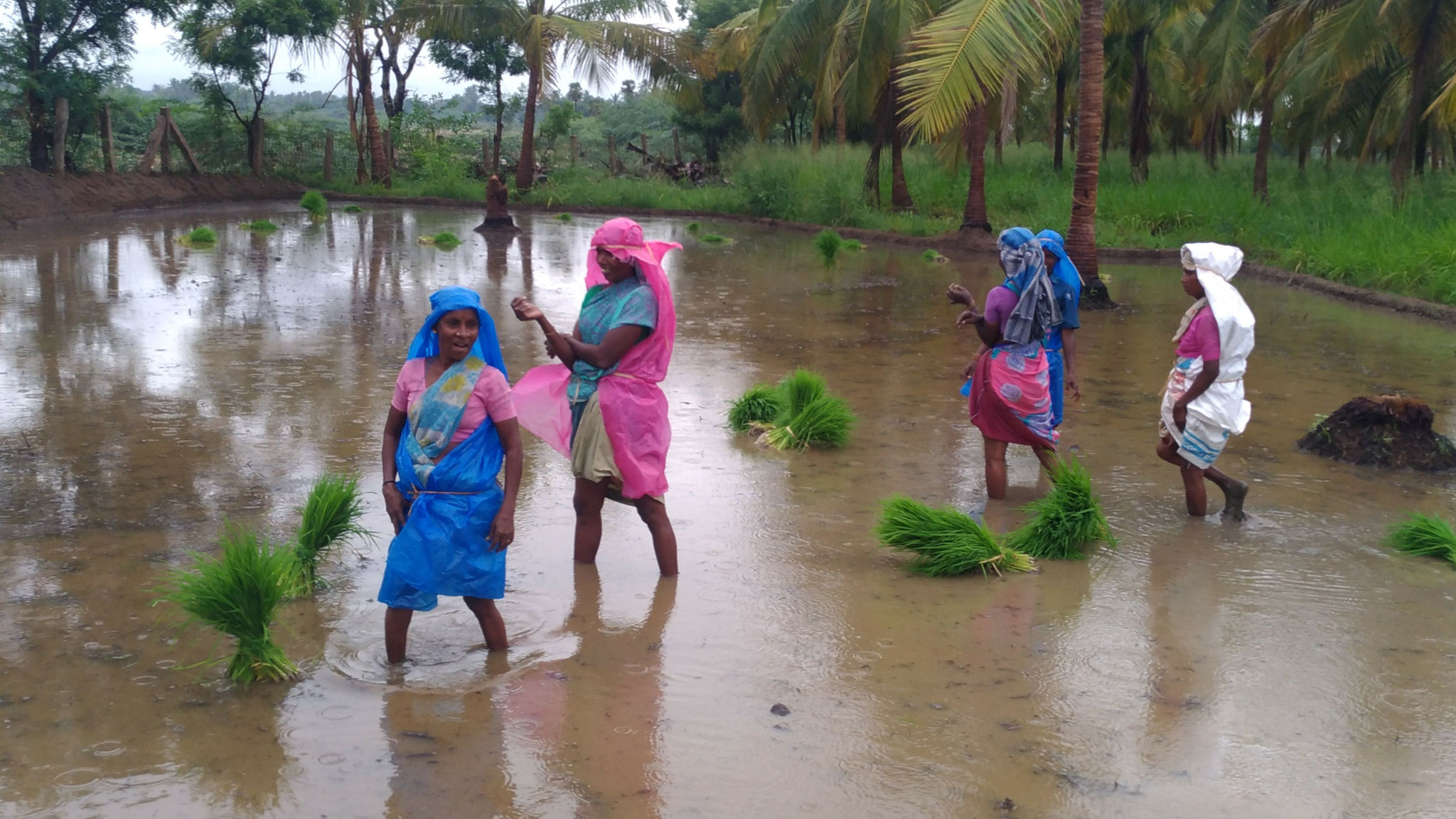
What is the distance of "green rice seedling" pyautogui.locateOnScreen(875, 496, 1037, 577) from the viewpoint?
537 centimetres

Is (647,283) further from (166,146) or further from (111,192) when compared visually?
(166,146)

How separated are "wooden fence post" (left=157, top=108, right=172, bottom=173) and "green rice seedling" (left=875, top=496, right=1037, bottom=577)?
25.8 m

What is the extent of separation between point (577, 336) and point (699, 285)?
415 inches

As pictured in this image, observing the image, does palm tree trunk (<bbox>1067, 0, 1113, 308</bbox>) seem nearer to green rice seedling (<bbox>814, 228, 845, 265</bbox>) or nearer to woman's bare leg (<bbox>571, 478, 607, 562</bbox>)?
green rice seedling (<bbox>814, 228, 845, 265</bbox>)

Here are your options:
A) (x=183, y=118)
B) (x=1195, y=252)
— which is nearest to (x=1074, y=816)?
(x=1195, y=252)

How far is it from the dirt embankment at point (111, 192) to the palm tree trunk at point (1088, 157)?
16671mm

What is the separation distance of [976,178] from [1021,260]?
15064 mm

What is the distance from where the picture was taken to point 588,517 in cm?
541

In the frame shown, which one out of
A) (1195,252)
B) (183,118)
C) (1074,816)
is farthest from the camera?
(183,118)

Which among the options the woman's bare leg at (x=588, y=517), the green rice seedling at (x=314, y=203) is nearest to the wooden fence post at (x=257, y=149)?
the green rice seedling at (x=314, y=203)

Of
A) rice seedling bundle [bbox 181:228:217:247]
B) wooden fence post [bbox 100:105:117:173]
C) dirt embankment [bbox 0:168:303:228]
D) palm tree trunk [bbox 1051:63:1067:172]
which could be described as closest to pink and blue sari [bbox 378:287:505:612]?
rice seedling bundle [bbox 181:228:217:247]

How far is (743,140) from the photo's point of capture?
39.8 meters

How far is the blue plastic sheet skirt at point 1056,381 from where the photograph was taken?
6.66 metres

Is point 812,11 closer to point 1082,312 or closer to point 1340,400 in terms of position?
point 1082,312
